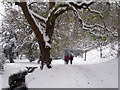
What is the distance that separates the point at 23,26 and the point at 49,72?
13.5 ft

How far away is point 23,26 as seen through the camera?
10.0 m

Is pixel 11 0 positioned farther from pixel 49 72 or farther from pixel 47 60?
pixel 49 72

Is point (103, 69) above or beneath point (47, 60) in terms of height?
beneath

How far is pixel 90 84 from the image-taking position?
693cm

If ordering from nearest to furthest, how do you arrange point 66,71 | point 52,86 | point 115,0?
point 52,86, point 115,0, point 66,71

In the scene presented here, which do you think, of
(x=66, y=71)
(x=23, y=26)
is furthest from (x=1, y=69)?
(x=66, y=71)

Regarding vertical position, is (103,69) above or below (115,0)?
below

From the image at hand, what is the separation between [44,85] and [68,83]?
3.78ft

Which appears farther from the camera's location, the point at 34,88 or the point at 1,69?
the point at 1,69

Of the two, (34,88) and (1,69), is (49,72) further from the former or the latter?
(1,69)

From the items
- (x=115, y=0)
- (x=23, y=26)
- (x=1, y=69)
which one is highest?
(x=115, y=0)

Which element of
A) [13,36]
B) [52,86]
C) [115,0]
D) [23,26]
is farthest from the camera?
[13,36]

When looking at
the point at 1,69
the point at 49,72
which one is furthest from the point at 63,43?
the point at 1,69

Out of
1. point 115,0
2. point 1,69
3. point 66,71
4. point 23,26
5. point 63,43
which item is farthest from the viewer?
point 1,69
